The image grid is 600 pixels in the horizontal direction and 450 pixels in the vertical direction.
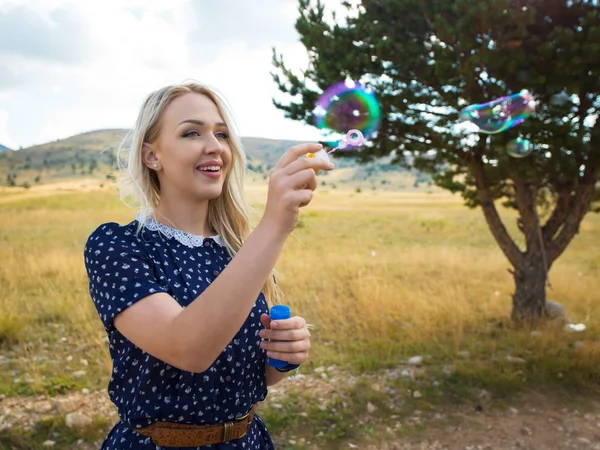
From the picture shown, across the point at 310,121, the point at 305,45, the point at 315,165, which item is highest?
the point at 305,45

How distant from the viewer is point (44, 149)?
9162 cm

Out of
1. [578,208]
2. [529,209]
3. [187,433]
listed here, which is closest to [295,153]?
[187,433]

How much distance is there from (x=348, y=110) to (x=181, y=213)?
2.71m

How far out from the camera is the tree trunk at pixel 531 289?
6430mm

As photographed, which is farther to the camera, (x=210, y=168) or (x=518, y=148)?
(x=518, y=148)

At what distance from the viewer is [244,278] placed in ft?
3.79

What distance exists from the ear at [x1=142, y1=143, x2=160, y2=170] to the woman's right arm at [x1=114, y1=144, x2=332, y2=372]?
0.73m

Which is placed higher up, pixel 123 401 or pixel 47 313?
pixel 123 401

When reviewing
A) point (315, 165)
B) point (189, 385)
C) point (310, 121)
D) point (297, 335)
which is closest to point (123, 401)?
point (189, 385)

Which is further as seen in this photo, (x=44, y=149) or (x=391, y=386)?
(x=44, y=149)

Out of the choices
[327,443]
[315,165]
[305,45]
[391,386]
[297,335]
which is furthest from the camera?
[305,45]

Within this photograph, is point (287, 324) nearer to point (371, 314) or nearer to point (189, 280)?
point (189, 280)

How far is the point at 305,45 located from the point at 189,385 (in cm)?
486

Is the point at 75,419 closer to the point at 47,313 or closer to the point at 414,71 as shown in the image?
the point at 47,313
